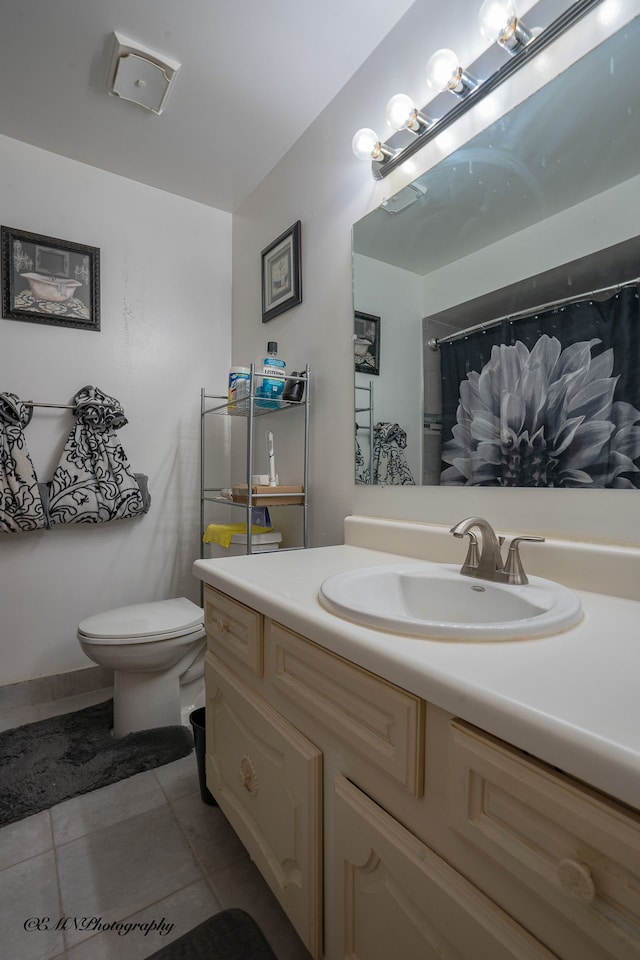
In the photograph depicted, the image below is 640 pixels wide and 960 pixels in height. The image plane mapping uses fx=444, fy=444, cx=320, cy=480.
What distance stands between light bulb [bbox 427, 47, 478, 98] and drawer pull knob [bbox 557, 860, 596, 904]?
142 centimetres

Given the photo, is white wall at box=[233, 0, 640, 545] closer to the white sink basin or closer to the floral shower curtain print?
the floral shower curtain print

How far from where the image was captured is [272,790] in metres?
0.87

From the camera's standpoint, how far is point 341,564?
1116mm

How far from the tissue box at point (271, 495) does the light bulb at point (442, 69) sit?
Answer: 1201 millimetres

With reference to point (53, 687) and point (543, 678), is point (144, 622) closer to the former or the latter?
point (53, 687)

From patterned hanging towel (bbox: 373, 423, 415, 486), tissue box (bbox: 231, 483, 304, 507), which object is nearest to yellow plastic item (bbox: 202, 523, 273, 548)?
tissue box (bbox: 231, 483, 304, 507)

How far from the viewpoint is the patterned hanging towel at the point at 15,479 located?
1682 mm

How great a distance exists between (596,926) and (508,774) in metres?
0.12

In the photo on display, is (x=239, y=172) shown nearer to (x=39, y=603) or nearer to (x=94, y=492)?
(x=94, y=492)

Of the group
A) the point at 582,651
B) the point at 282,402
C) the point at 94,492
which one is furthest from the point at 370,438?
the point at 94,492

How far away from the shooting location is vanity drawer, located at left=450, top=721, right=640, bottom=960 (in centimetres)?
36

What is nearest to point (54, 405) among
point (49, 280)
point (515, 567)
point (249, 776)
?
point (49, 280)

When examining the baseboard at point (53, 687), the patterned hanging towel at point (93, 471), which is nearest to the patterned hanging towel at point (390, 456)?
the patterned hanging towel at point (93, 471)

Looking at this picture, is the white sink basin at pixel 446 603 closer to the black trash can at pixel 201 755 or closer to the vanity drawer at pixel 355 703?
the vanity drawer at pixel 355 703
